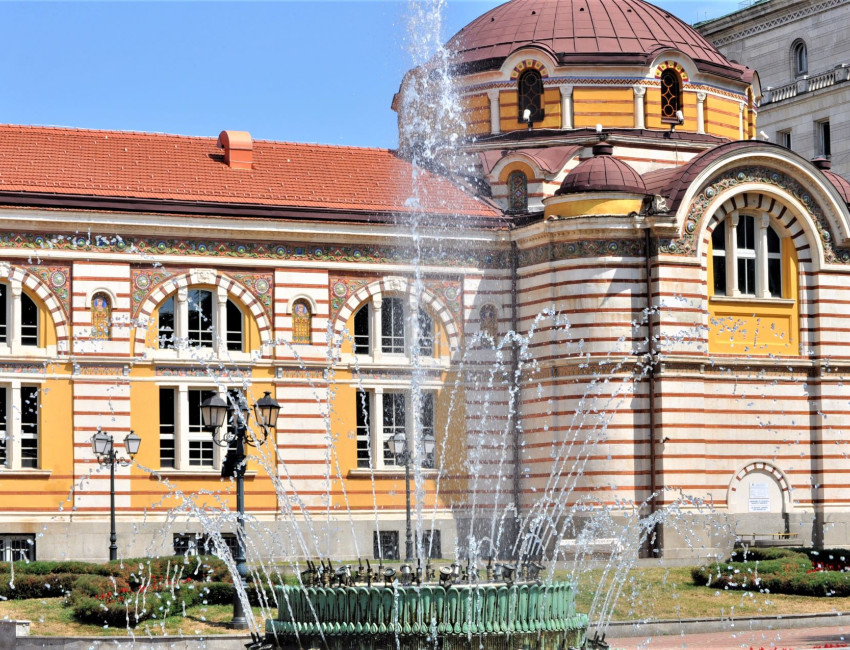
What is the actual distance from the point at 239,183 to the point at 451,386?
678 cm

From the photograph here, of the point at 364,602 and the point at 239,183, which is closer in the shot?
the point at 364,602

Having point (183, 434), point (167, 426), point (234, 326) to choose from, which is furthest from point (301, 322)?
point (167, 426)

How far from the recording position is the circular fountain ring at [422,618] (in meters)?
18.6

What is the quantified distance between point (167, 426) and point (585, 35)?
15.0 m

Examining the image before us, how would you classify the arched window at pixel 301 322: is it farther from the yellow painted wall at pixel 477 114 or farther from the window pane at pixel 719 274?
the window pane at pixel 719 274

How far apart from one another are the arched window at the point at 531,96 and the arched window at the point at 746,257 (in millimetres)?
6498

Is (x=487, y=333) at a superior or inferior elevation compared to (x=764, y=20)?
inferior

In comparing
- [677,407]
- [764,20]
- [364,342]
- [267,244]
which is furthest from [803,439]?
[764,20]

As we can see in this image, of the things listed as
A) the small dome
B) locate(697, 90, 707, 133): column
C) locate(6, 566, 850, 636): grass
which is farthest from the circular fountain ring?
locate(697, 90, 707, 133): column

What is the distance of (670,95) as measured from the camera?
1855 inches

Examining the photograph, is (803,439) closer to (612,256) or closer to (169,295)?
(612,256)

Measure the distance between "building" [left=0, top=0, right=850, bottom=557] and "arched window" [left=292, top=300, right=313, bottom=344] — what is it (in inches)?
2.3

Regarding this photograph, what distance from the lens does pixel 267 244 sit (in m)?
41.6

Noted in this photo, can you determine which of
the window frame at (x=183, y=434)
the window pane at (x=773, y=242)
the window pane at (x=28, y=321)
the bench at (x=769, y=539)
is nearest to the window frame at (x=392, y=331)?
the window frame at (x=183, y=434)
